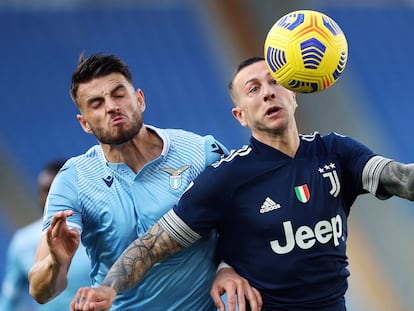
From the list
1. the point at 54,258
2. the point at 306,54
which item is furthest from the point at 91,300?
the point at 306,54

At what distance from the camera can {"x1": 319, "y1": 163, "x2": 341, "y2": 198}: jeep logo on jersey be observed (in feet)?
14.2

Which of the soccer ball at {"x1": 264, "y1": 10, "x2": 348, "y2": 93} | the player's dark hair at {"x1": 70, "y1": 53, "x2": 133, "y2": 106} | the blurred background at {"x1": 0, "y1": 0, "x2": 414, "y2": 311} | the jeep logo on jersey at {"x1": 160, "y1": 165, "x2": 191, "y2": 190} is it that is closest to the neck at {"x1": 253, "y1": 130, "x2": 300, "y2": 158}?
the soccer ball at {"x1": 264, "y1": 10, "x2": 348, "y2": 93}

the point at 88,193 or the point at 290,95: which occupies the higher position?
the point at 290,95

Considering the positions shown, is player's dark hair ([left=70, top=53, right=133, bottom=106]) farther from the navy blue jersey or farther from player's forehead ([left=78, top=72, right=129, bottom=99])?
the navy blue jersey

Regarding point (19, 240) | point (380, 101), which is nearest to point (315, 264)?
point (19, 240)

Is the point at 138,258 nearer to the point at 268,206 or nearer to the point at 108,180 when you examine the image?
the point at 108,180

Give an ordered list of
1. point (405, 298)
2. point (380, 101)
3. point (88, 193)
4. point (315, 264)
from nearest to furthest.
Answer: point (315, 264), point (88, 193), point (405, 298), point (380, 101)

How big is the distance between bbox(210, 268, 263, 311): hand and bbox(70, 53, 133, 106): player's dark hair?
118cm

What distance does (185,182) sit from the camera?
15.1ft

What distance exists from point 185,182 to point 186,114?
713 centimetres

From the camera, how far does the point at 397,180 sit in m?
4.20

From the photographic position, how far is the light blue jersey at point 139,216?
4535 mm

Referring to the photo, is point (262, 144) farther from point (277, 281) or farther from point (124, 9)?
point (124, 9)

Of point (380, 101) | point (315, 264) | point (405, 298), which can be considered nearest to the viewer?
point (315, 264)
